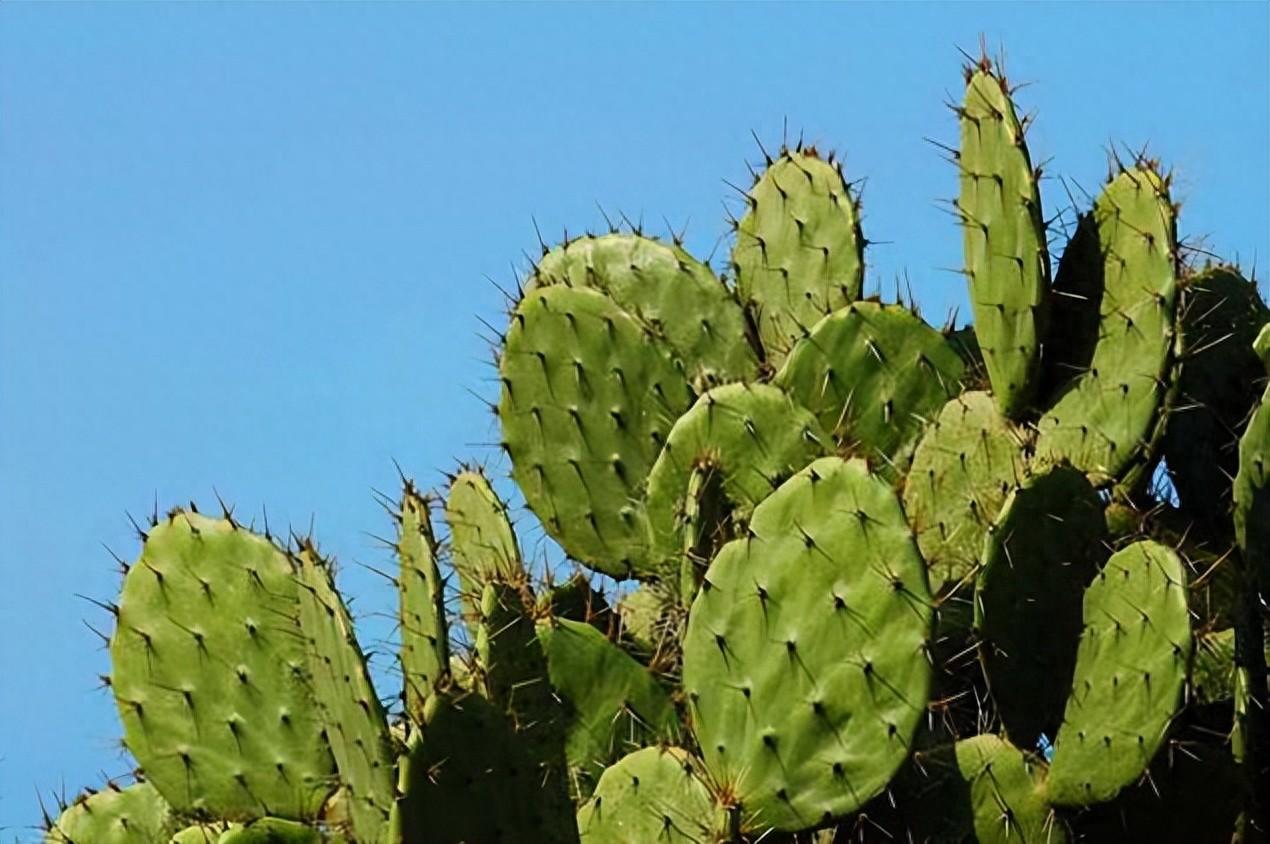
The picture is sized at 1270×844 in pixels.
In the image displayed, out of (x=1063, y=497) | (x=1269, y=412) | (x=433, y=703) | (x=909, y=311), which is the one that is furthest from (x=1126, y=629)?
(x=433, y=703)

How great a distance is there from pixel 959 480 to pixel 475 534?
84 cm

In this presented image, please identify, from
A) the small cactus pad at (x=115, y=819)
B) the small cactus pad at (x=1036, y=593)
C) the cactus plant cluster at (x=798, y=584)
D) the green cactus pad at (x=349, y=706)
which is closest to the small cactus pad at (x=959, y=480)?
the cactus plant cluster at (x=798, y=584)

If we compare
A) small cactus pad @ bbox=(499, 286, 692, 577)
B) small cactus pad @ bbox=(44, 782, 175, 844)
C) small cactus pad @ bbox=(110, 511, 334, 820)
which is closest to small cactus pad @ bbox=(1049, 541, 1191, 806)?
small cactus pad @ bbox=(499, 286, 692, 577)

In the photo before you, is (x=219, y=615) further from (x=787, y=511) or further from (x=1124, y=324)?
(x=1124, y=324)

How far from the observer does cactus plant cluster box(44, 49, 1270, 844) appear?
3.66 metres

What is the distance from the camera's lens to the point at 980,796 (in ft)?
13.2

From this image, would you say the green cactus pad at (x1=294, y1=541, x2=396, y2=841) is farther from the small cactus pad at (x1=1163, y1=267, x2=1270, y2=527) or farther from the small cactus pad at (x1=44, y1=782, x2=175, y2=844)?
the small cactus pad at (x1=1163, y1=267, x2=1270, y2=527)

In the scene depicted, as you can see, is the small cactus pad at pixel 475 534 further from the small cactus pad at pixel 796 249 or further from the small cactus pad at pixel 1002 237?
the small cactus pad at pixel 1002 237

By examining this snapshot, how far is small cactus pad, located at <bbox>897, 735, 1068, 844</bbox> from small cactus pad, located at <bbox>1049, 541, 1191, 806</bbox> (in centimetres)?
4

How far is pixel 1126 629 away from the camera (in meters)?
3.97

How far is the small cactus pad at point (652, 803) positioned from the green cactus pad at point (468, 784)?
0.16m

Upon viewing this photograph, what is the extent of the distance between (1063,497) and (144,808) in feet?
5.41

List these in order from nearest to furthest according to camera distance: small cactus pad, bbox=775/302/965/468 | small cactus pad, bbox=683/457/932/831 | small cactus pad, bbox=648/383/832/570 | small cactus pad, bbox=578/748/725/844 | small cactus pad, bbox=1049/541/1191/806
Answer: small cactus pad, bbox=683/457/932/831
small cactus pad, bbox=578/748/725/844
small cactus pad, bbox=1049/541/1191/806
small cactus pad, bbox=648/383/832/570
small cactus pad, bbox=775/302/965/468

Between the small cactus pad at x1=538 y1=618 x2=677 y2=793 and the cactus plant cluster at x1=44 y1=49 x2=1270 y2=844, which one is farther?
the small cactus pad at x1=538 y1=618 x2=677 y2=793
